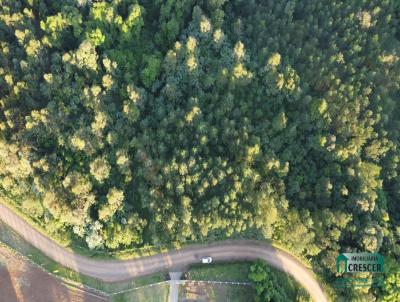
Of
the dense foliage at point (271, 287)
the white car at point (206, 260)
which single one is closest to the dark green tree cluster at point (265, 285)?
the dense foliage at point (271, 287)

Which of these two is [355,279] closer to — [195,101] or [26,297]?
[195,101]

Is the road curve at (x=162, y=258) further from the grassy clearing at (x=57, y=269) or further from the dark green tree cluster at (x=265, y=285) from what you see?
the dark green tree cluster at (x=265, y=285)

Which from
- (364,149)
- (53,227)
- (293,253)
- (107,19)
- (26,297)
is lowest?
(26,297)

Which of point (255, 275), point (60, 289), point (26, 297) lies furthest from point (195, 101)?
point (26, 297)

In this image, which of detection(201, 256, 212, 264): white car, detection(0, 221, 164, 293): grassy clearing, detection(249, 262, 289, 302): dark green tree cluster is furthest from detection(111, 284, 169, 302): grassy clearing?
detection(249, 262, 289, 302): dark green tree cluster

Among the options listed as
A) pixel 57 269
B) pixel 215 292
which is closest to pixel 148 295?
pixel 215 292

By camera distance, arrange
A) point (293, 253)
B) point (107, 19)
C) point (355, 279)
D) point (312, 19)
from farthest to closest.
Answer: point (312, 19) < point (107, 19) < point (293, 253) < point (355, 279)

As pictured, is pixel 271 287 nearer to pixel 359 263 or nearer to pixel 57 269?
pixel 359 263
